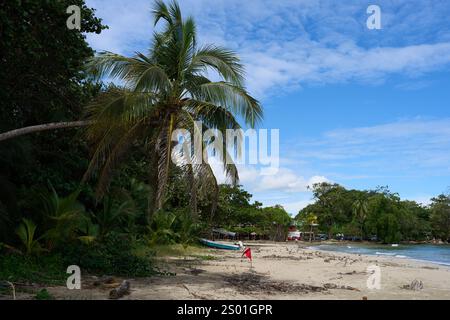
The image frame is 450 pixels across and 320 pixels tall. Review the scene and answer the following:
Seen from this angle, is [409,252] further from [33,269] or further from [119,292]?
[119,292]

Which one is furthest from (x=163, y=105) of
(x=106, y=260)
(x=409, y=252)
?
(x=409, y=252)

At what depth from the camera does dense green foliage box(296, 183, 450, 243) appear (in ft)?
245

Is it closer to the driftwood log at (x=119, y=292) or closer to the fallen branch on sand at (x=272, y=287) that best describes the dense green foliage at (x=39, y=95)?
the driftwood log at (x=119, y=292)

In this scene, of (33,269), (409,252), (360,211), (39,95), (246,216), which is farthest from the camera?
(360,211)

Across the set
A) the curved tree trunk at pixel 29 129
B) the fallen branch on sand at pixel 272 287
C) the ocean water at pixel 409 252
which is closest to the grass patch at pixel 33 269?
the curved tree trunk at pixel 29 129

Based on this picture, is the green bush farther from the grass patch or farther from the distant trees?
the distant trees

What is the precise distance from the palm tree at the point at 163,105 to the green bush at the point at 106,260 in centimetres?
181

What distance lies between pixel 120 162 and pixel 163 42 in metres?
3.52

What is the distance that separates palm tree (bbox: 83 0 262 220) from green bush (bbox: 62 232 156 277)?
5.95 ft

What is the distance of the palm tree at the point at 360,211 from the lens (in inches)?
3141

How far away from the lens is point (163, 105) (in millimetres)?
10664

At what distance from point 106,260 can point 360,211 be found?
75.6 metres

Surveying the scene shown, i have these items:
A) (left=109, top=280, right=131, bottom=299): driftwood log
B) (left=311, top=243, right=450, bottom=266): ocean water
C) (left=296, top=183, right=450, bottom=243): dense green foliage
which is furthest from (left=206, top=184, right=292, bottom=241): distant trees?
(left=109, top=280, right=131, bottom=299): driftwood log
